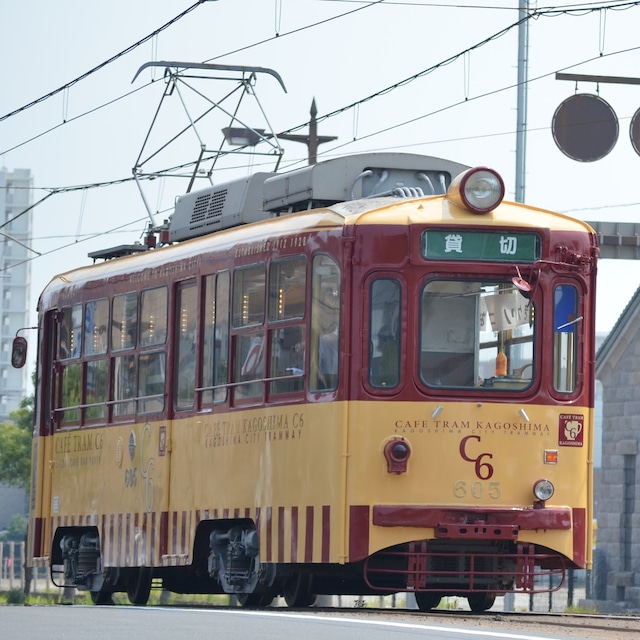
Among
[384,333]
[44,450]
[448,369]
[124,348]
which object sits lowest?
[44,450]

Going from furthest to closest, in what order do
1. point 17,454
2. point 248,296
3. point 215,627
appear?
point 17,454 < point 248,296 < point 215,627

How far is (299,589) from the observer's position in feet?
48.1

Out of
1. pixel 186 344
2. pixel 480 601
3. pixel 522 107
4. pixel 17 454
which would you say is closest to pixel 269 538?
pixel 480 601

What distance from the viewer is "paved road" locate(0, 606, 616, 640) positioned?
34.4ft

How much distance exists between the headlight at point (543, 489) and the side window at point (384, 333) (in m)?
1.29

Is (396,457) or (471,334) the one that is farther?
(471,334)

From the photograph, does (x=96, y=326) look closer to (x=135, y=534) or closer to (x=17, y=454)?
(x=135, y=534)

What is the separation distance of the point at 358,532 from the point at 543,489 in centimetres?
144

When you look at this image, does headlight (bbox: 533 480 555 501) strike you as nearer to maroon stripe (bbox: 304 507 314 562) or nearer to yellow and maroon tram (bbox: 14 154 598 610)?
yellow and maroon tram (bbox: 14 154 598 610)

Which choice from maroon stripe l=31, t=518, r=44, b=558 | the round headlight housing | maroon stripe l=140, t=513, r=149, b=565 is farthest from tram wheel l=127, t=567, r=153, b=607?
the round headlight housing

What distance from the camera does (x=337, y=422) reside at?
13656 mm

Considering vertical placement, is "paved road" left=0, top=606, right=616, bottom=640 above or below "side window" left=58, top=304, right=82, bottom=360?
below

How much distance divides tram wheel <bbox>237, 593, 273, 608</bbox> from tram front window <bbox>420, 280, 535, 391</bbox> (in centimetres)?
248

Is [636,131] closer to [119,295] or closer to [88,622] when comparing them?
[119,295]
